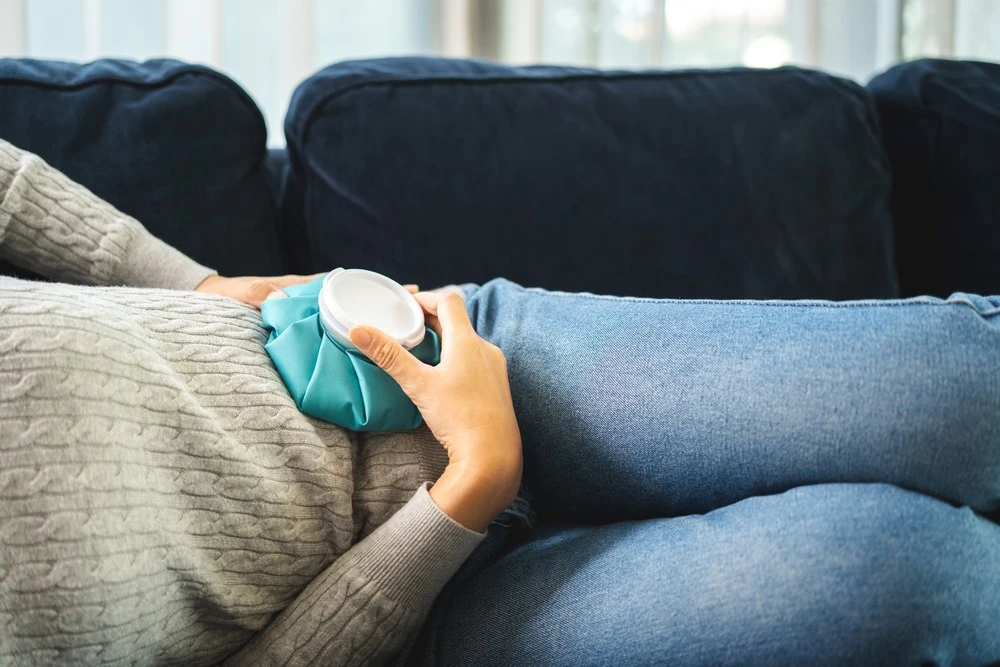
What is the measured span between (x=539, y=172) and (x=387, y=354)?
49 centimetres

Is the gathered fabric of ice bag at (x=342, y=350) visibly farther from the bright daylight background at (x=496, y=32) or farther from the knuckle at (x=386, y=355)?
the bright daylight background at (x=496, y=32)

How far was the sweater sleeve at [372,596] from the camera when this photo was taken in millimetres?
718

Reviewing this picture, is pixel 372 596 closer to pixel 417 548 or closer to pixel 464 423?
pixel 417 548

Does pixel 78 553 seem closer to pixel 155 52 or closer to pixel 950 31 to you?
pixel 155 52

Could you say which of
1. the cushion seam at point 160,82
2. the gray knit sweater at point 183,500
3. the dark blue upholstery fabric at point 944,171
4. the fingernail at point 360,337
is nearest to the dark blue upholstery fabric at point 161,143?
the cushion seam at point 160,82

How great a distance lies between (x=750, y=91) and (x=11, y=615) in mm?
1110

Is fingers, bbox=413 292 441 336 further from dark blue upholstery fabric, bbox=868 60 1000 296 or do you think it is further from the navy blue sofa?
dark blue upholstery fabric, bbox=868 60 1000 296

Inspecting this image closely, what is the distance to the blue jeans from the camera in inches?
24.3

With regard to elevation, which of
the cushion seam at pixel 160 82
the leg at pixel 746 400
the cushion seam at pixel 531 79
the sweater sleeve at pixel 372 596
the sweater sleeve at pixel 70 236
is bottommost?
the sweater sleeve at pixel 372 596

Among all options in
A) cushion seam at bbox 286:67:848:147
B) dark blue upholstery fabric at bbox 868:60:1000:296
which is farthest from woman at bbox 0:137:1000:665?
dark blue upholstery fabric at bbox 868:60:1000:296

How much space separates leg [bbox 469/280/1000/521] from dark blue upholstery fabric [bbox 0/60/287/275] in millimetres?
427

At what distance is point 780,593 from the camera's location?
2.04 feet

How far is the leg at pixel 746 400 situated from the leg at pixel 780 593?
33 mm

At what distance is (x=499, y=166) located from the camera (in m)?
1.14
